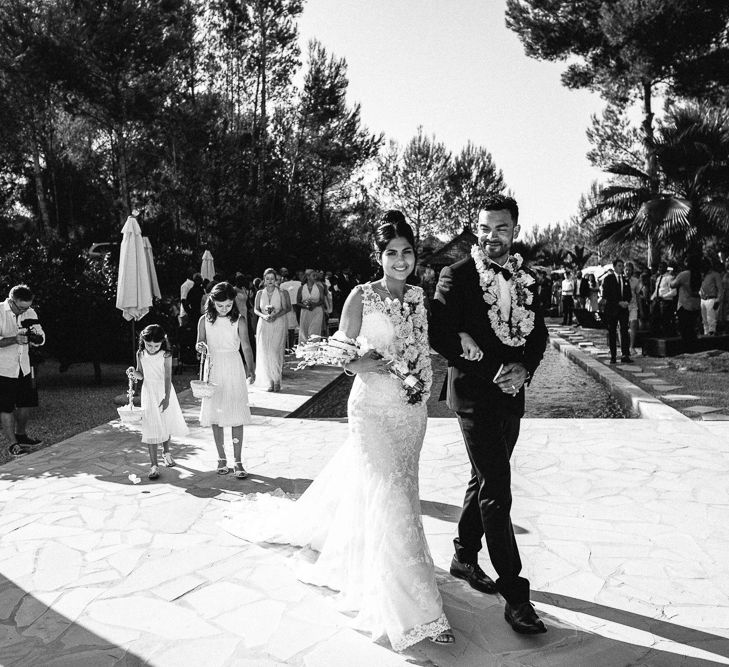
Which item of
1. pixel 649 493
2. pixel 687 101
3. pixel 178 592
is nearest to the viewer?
pixel 178 592

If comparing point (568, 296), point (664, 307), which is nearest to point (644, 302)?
point (664, 307)

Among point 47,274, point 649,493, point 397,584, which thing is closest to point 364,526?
point 397,584

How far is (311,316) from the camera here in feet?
48.5

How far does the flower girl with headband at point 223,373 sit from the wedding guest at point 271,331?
4611 millimetres

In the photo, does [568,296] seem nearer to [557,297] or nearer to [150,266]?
[557,297]

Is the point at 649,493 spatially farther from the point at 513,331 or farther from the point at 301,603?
the point at 301,603

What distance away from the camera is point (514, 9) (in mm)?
26844

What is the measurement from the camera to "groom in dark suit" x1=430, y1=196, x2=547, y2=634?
3.25 meters

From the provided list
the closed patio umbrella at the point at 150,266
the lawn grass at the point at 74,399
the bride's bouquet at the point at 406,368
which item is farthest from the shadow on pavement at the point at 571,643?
the closed patio umbrella at the point at 150,266

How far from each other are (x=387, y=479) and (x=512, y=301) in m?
1.17

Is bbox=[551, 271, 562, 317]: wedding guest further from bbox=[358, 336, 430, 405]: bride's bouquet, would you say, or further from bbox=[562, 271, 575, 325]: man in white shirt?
bbox=[358, 336, 430, 405]: bride's bouquet

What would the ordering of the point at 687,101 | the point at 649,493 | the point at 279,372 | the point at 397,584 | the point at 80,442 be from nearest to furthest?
the point at 397,584 → the point at 649,493 → the point at 80,442 → the point at 279,372 → the point at 687,101

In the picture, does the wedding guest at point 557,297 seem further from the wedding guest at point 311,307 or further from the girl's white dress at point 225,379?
the girl's white dress at point 225,379

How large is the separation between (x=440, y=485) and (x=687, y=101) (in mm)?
23908
